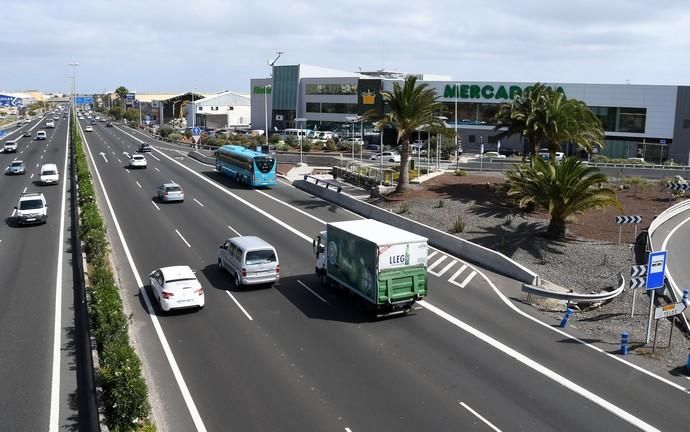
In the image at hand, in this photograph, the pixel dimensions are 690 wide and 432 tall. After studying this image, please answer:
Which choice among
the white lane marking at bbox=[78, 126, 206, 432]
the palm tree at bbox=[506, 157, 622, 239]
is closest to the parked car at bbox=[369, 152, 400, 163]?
the palm tree at bbox=[506, 157, 622, 239]

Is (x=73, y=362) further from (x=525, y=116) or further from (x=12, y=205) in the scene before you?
(x=525, y=116)

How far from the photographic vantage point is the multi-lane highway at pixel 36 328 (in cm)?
1490

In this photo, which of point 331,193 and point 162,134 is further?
point 162,134

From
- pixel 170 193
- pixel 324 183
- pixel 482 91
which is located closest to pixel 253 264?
pixel 170 193

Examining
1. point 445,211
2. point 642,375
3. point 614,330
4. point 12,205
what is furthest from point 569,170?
point 12,205

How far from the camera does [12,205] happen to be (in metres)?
42.0

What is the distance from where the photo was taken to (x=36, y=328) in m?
20.0

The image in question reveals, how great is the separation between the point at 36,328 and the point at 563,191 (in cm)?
2476

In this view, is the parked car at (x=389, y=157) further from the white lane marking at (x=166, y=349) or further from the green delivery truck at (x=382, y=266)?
the green delivery truck at (x=382, y=266)

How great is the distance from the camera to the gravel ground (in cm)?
2095

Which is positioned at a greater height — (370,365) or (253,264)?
(253,264)

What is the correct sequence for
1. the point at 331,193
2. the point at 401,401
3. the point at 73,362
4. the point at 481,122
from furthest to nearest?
the point at 481,122 < the point at 331,193 < the point at 73,362 < the point at 401,401

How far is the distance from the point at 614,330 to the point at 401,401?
10.2 metres

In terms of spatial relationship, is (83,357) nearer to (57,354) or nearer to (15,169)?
(57,354)
